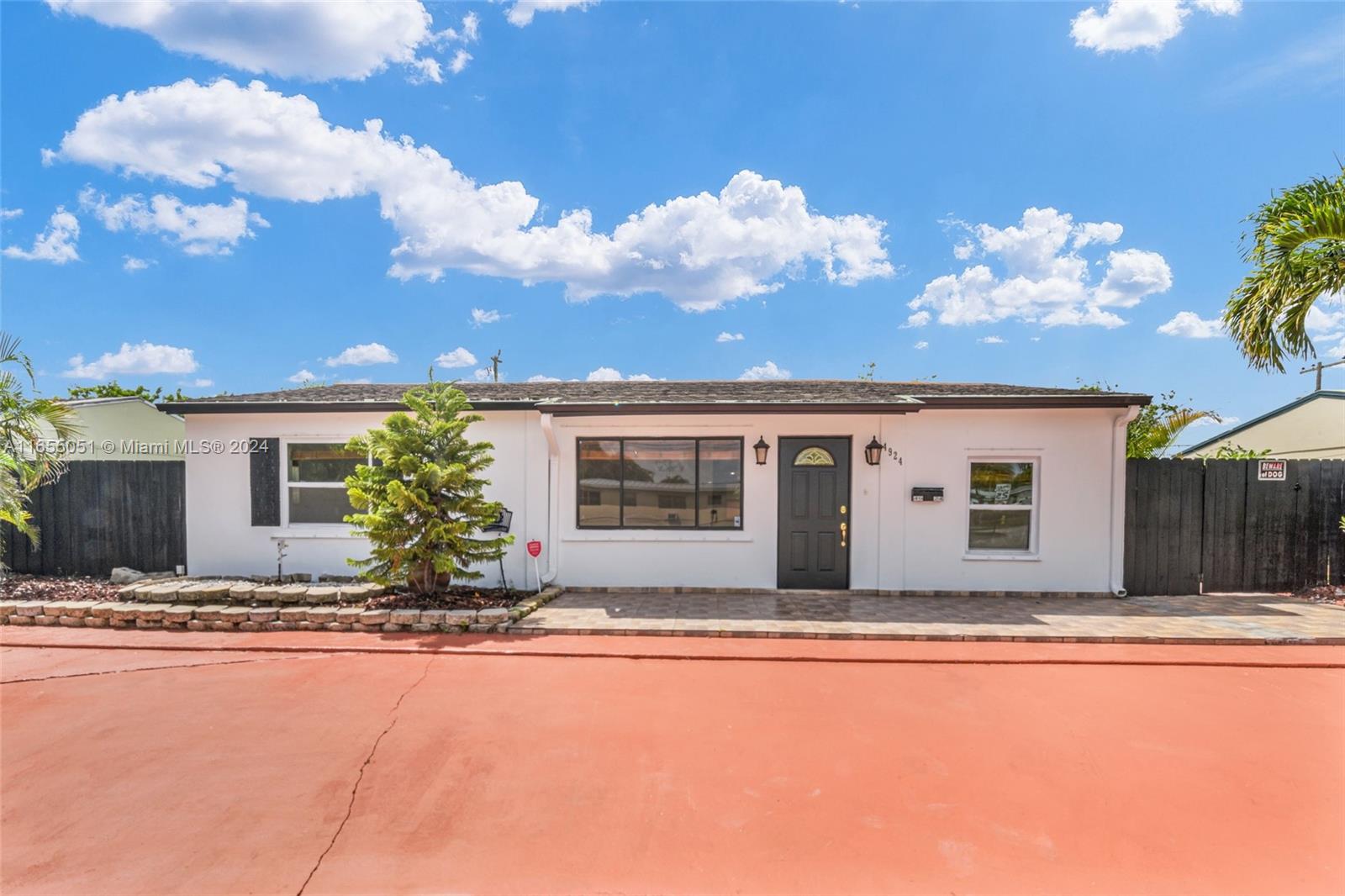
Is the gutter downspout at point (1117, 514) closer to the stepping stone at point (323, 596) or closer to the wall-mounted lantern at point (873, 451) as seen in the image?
the wall-mounted lantern at point (873, 451)

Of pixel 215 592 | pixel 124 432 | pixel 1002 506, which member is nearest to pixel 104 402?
pixel 124 432

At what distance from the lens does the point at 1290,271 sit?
23.9 feet

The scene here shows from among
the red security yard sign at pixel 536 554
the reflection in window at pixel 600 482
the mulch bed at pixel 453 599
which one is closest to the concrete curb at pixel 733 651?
the mulch bed at pixel 453 599

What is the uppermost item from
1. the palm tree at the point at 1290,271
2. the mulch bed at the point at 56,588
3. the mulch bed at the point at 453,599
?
the palm tree at the point at 1290,271

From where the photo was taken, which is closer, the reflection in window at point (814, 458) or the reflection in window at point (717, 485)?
the reflection in window at point (814, 458)

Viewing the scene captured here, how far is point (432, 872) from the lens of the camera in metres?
2.77

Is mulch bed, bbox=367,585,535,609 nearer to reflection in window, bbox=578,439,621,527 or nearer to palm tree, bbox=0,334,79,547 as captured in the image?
reflection in window, bbox=578,439,621,527

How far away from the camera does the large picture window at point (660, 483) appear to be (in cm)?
808

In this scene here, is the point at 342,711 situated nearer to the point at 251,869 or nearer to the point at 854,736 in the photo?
the point at 251,869

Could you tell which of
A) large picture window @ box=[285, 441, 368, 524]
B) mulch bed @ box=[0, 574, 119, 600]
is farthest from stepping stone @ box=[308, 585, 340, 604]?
mulch bed @ box=[0, 574, 119, 600]

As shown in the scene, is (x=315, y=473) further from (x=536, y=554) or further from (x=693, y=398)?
(x=693, y=398)

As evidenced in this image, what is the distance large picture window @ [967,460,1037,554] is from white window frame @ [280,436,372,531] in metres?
8.53

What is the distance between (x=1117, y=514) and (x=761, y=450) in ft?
16.2

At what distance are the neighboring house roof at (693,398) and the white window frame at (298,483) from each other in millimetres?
453
